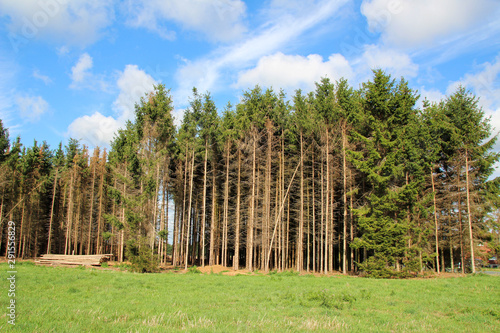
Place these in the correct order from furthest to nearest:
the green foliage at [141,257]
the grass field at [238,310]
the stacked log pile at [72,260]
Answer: the stacked log pile at [72,260]
the green foliage at [141,257]
the grass field at [238,310]

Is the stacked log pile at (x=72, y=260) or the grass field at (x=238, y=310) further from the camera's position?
the stacked log pile at (x=72, y=260)

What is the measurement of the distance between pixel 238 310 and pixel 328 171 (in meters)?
20.3

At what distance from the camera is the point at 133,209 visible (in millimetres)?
24719

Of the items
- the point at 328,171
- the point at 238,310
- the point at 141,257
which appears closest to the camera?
the point at 238,310

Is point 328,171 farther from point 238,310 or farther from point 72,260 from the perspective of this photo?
point 72,260

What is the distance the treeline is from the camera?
2412 centimetres

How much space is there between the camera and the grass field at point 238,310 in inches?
282

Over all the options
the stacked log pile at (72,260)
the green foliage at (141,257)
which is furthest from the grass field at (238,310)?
the stacked log pile at (72,260)

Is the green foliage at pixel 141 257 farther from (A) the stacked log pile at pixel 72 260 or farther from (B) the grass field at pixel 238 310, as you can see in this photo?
(B) the grass field at pixel 238 310

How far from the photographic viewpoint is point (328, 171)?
1091 inches

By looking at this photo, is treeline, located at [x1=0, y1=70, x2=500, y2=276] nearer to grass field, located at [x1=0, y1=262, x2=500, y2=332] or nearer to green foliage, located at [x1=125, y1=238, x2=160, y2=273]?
green foliage, located at [x1=125, y1=238, x2=160, y2=273]

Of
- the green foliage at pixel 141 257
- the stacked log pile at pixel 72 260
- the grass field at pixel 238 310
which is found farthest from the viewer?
the stacked log pile at pixel 72 260

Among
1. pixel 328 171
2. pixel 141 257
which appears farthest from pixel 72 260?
pixel 328 171

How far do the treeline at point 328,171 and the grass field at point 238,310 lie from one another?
10592 millimetres
